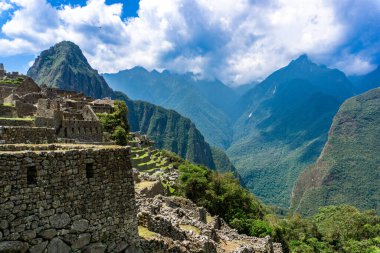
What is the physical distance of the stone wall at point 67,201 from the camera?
746cm

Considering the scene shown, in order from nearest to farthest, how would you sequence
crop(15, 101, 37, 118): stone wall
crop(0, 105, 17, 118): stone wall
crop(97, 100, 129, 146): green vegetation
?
crop(0, 105, 17, 118): stone wall → crop(15, 101, 37, 118): stone wall → crop(97, 100, 129, 146): green vegetation

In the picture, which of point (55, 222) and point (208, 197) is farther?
point (208, 197)

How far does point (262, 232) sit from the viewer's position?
36.6 metres

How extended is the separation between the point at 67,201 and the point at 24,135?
16.4 ft

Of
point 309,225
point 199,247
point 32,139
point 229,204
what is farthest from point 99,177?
point 309,225

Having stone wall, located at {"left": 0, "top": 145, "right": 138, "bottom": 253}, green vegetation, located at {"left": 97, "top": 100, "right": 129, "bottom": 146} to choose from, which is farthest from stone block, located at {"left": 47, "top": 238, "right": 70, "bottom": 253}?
green vegetation, located at {"left": 97, "top": 100, "right": 129, "bottom": 146}

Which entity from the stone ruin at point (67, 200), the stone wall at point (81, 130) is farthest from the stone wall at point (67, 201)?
the stone wall at point (81, 130)

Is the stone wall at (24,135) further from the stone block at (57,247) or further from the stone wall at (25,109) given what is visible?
the stone wall at (25,109)

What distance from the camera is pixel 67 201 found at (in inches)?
327

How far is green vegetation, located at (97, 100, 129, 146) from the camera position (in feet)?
151

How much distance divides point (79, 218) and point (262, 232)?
101 ft

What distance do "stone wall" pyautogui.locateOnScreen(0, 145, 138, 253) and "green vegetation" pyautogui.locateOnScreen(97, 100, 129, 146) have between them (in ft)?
117

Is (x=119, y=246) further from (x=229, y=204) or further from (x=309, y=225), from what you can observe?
(x=309, y=225)

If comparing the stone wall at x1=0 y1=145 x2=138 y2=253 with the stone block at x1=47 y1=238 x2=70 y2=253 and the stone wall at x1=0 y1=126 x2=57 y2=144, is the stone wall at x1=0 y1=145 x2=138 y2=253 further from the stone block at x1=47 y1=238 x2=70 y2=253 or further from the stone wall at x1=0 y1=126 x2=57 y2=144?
the stone wall at x1=0 y1=126 x2=57 y2=144
